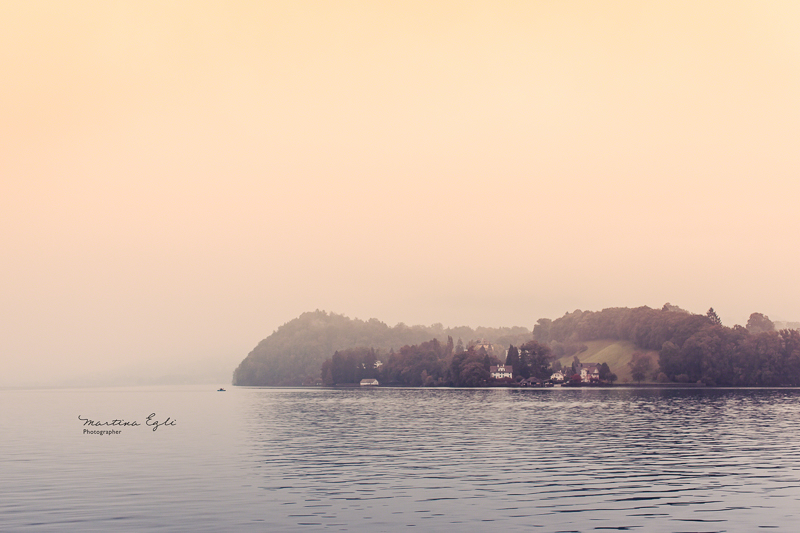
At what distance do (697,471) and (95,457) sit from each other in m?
51.4

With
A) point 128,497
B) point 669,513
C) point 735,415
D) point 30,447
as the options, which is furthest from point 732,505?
point 735,415

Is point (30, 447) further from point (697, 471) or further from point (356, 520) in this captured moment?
point (697, 471)

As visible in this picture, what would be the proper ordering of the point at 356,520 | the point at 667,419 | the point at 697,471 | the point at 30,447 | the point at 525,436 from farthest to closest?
1. the point at 667,419
2. the point at 525,436
3. the point at 30,447
4. the point at 697,471
5. the point at 356,520

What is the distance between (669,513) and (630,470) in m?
15.7

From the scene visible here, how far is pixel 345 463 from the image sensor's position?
5453 cm

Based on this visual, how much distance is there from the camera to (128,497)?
40219 millimetres

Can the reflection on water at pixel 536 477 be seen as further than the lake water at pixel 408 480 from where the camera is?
Yes

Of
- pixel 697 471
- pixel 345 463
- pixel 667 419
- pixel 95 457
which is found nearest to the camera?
pixel 697 471

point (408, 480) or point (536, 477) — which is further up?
point (408, 480)

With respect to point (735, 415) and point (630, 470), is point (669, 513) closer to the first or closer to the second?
point (630, 470)

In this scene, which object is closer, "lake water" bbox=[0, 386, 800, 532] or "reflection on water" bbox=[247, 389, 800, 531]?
"lake water" bbox=[0, 386, 800, 532]

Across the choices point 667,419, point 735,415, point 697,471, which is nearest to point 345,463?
point 697,471

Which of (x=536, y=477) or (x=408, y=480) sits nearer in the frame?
(x=408, y=480)

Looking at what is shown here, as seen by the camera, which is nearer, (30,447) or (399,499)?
(399,499)
